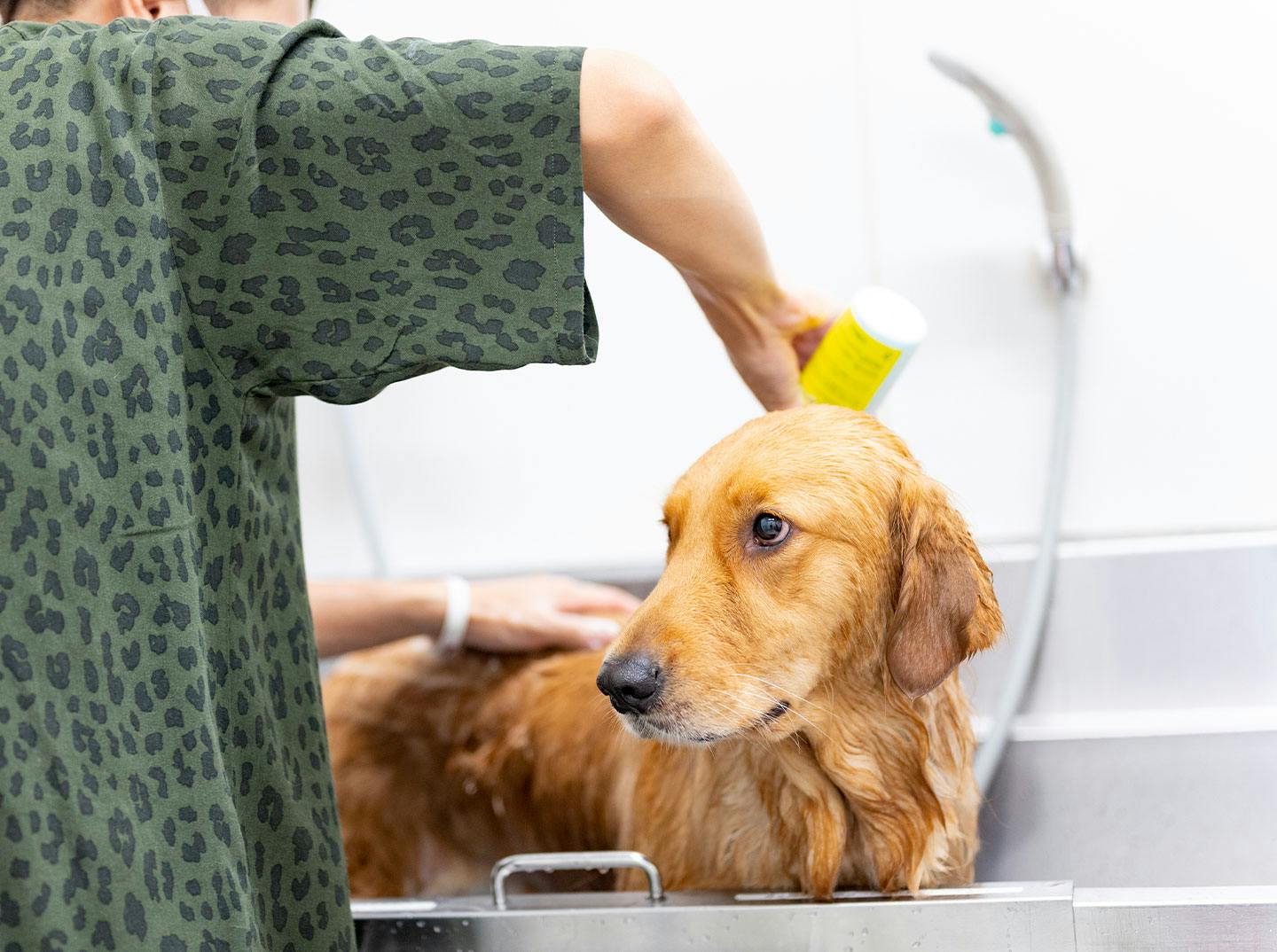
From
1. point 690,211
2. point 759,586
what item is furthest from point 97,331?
point 759,586

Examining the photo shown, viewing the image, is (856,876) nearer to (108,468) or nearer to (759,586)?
(759,586)

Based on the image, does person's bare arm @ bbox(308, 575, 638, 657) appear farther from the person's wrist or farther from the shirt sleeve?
the shirt sleeve

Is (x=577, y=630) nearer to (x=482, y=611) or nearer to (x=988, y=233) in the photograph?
(x=482, y=611)

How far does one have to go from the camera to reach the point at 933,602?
98cm

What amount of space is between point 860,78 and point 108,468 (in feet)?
2.38

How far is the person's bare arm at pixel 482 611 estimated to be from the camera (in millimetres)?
1391

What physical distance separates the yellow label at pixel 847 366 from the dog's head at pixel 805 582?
0.6 inches

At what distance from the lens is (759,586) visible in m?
0.99

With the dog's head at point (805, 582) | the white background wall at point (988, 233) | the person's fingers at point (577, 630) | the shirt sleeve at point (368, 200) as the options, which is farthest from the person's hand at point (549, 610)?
the shirt sleeve at point (368, 200)

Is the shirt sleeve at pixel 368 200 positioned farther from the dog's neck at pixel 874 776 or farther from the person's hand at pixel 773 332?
the dog's neck at pixel 874 776

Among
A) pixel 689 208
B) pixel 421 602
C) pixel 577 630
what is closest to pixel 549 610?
pixel 577 630

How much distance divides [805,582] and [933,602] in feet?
0.32

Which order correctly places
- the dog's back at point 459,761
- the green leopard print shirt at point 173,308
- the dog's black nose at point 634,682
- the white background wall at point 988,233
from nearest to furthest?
the green leopard print shirt at point 173,308, the dog's black nose at point 634,682, the white background wall at point 988,233, the dog's back at point 459,761

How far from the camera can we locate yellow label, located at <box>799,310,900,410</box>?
99 centimetres
